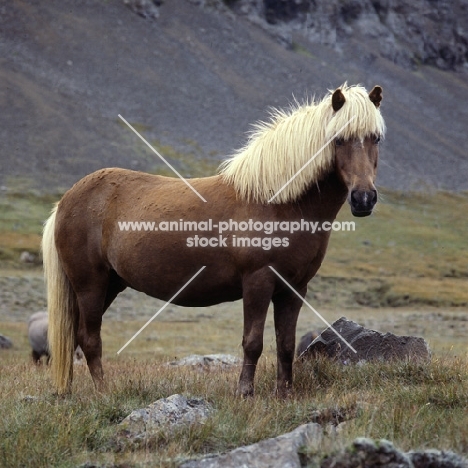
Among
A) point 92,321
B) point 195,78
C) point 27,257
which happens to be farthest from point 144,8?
point 92,321

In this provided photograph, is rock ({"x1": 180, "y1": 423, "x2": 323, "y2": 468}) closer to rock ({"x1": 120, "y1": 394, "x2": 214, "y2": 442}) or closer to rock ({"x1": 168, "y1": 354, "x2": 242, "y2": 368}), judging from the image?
rock ({"x1": 120, "y1": 394, "x2": 214, "y2": 442})

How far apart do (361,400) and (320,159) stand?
234 centimetres

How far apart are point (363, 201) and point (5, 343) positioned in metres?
19.2

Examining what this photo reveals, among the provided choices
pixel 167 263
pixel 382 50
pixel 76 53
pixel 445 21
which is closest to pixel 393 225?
pixel 76 53

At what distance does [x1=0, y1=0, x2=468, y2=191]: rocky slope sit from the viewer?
3088 inches

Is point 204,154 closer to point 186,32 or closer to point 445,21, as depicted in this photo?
point 186,32

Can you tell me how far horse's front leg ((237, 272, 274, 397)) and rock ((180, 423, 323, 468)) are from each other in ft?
6.67

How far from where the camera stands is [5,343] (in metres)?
23.4

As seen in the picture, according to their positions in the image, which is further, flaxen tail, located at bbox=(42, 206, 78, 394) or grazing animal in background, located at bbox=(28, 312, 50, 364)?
grazing animal in background, located at bbox=(28, 312, 50, 364)

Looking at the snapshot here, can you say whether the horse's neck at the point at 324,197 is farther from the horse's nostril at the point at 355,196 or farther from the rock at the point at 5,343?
the rock at the point at 5,343

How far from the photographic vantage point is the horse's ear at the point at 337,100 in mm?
6920

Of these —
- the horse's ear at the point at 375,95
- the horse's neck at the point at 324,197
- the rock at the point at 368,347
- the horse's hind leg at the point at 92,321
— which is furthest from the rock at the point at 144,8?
the horse's neck at the point at 324,197

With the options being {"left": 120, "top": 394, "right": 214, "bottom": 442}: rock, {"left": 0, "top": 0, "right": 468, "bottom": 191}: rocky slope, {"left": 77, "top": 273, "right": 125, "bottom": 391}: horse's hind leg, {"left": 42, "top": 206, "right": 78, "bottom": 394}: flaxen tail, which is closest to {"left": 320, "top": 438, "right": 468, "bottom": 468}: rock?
{"left": 120, "top": 394, "right": 214, "bottom": 442}: rock

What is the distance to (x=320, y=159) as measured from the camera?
280 inches
